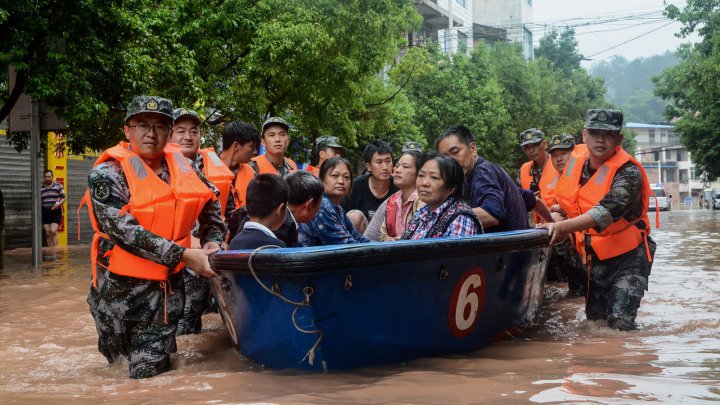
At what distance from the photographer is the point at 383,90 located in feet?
80.0

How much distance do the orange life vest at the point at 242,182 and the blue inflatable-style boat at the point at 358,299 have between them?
64.9 inches

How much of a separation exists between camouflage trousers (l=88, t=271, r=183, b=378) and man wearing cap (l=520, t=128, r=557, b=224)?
17.9 feet

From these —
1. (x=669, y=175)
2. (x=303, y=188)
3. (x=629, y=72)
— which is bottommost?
(x=303, y=188)

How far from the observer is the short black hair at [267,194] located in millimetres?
5035

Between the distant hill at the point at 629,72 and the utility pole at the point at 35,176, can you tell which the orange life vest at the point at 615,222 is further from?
the distant hill at the point at 629,72

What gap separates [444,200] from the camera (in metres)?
5.67

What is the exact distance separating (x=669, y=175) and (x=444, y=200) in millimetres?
92604

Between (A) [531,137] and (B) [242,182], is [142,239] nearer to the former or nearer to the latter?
A: (B) [242,182]

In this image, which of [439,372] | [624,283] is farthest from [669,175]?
[439,372]

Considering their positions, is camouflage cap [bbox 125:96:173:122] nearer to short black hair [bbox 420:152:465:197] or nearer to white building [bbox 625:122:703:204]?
short black hair [bbox 420:152:465:197]

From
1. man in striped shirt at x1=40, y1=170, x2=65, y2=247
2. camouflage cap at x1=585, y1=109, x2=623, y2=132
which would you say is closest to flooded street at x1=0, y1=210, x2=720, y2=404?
camouflage cap at x1=585, y1=109, x2=623, y2=132

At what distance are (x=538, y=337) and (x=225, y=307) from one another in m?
2.41

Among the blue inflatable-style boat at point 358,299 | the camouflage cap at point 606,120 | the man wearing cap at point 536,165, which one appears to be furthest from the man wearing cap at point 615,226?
the man wearing cap at point 536,165

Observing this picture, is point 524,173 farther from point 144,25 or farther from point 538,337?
point 144,25
